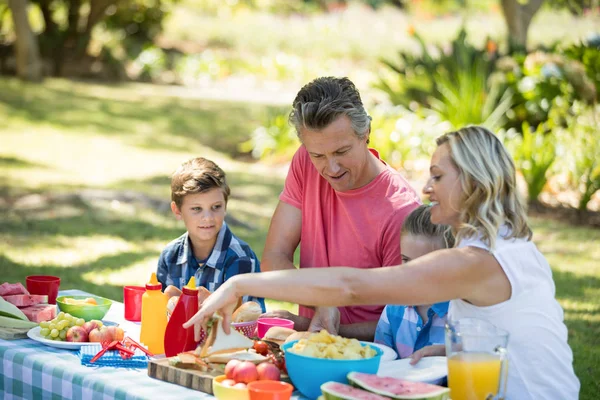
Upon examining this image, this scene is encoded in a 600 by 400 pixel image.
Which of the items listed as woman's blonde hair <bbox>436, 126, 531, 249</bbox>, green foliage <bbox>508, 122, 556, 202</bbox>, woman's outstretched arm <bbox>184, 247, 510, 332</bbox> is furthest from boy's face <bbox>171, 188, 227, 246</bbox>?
green foliage <bbox>508, 122, 556, 202</bbox>

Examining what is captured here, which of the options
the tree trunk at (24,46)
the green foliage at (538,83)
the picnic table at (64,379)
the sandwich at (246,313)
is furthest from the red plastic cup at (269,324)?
the tree trunk at (24,46)

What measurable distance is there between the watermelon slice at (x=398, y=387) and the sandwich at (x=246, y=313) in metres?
0.77

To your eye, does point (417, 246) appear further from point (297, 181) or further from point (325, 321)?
point (297, 181)

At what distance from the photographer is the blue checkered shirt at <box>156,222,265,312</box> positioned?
366 centimetres

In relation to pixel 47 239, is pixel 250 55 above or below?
above

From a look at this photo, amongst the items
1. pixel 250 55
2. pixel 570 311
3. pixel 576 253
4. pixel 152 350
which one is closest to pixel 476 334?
pixel 152 350

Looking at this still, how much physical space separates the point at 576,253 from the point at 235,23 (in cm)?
1907

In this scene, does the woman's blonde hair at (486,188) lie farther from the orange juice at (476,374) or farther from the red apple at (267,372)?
the red apple at (267,372)

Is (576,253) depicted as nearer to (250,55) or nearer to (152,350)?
(152,350)

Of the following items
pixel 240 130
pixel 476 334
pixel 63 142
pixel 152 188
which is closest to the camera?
pixel 476 334

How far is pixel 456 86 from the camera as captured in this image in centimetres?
1107

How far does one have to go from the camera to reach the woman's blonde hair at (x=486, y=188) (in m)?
2.48

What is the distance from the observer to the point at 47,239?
773cm

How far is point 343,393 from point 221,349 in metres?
0.54
